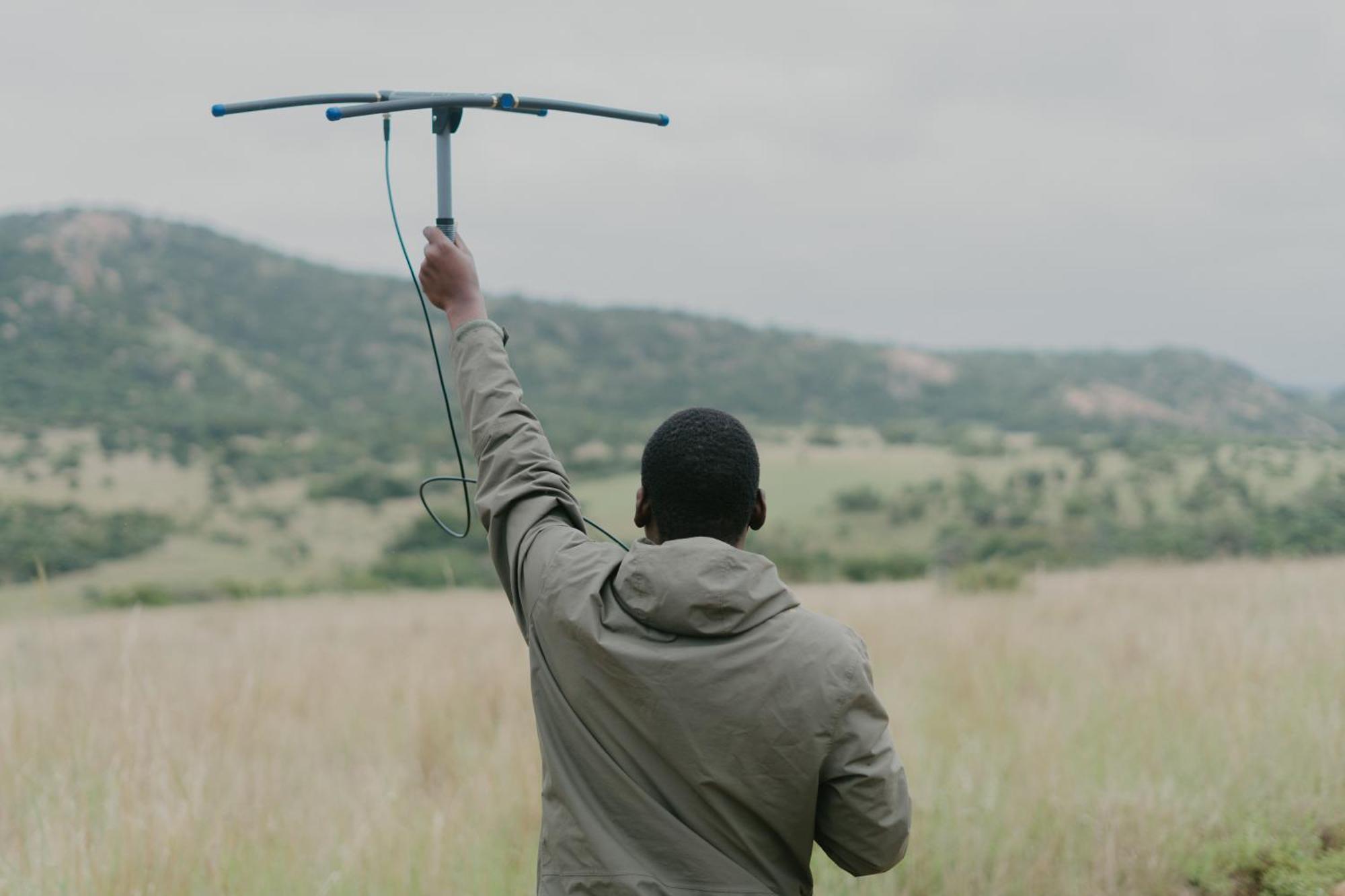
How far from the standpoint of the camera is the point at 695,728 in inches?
80.4

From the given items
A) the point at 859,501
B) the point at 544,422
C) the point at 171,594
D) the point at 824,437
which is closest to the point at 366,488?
the point at 544,422

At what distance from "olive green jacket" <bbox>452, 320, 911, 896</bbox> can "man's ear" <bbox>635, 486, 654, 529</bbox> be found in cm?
12

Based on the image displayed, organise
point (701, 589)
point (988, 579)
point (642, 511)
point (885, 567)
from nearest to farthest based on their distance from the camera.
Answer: point (701, 589) < point (642, 511) < point (988, 579) < point (885, 567)

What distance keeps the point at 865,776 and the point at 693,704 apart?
33cm

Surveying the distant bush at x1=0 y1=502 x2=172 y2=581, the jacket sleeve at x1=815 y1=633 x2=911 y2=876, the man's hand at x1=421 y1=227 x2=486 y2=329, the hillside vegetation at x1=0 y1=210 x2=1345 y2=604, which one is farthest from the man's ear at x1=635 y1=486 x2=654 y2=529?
the distant bush at x1=0 y1=502 x2=172 y2=581

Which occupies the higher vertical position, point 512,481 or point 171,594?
point 512,481

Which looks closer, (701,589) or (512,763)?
(701,589)

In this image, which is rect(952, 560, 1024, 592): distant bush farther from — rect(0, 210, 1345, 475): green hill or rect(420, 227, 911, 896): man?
rect(0, 210, 1345, 475): green hill

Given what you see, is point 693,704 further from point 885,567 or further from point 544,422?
point 544,422

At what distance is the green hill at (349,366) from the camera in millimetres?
75938

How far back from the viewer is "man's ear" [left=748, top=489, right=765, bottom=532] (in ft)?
7.43

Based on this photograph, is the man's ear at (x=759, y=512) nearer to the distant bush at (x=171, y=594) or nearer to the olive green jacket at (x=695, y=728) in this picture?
the olive green jacket at (x=695, y=728)

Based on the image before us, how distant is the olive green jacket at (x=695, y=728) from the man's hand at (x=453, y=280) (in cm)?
60

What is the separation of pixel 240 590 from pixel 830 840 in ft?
105
